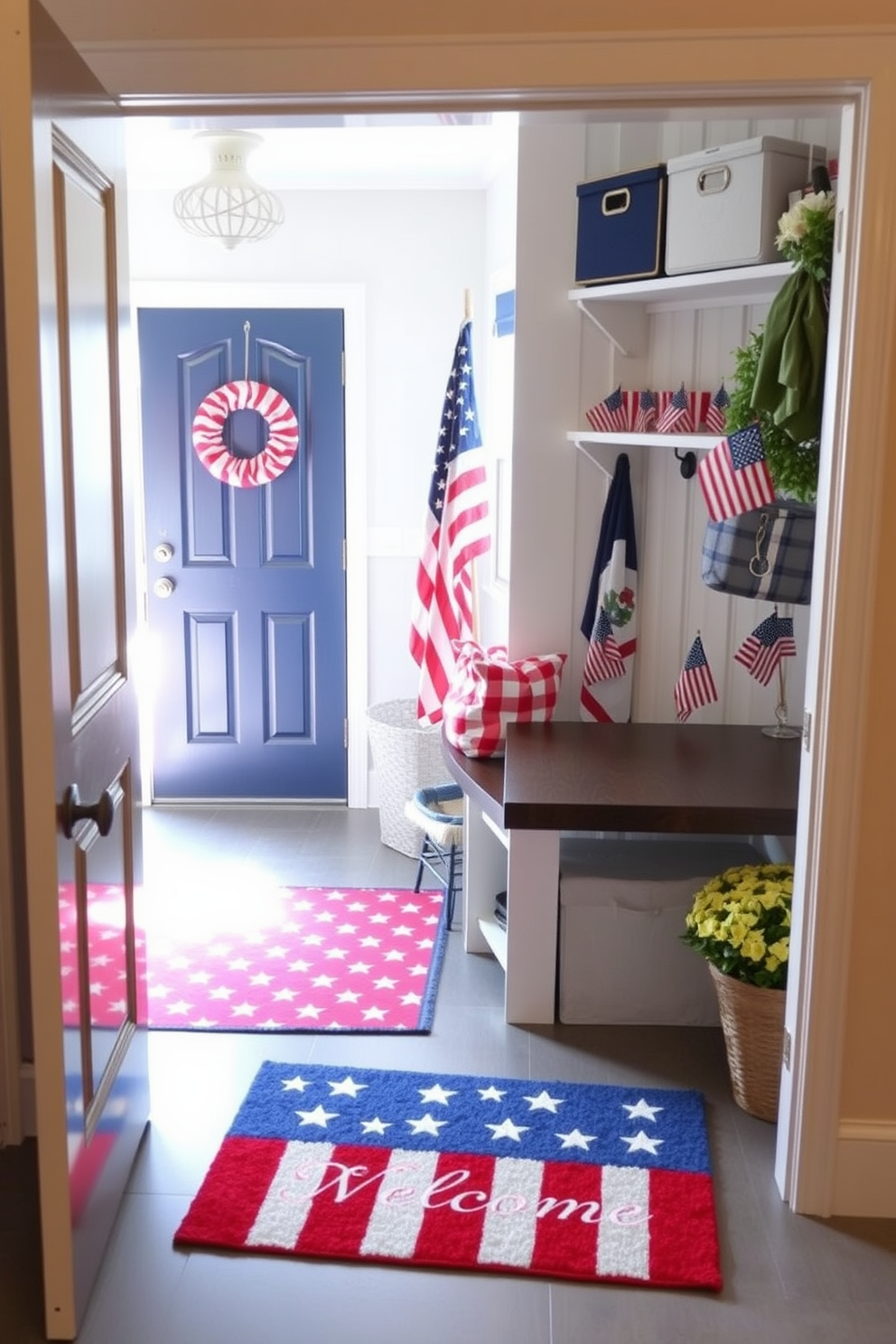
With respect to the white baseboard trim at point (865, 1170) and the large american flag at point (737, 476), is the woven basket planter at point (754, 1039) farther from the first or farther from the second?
the large american flag at point (737, 476)

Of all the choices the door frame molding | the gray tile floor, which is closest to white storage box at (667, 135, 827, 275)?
the gray tile floor

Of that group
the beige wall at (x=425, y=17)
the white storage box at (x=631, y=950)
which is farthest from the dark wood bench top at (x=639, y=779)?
the beige wall at (x=425, y=17)

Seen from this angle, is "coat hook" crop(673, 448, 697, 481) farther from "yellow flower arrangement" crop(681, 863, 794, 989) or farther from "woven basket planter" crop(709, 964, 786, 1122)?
"woven basket planter" crop(709, 964, 786, 1122)

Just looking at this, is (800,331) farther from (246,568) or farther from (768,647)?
(246,568)

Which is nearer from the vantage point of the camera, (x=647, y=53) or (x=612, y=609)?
(x=647, y=53)

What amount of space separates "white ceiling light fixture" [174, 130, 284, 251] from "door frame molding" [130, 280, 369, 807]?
1.31 feet

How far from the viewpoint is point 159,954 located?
3732 millimetres

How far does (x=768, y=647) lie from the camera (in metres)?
3.26

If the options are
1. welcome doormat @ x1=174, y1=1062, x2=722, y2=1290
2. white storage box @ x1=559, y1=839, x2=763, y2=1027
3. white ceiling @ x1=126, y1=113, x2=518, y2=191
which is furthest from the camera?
white ceiling @ x1=126, y1=113, x2=518, y2=191

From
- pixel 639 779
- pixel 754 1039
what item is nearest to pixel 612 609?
pixel 639 779

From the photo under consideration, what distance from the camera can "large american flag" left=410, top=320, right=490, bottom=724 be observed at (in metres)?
4.12

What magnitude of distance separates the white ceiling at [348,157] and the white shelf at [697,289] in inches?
27.6

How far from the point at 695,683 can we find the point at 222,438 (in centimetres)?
231

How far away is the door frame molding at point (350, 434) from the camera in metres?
4.93
